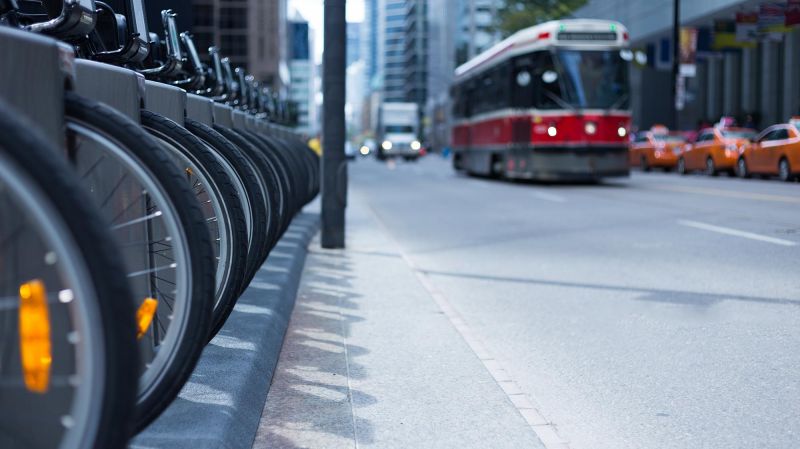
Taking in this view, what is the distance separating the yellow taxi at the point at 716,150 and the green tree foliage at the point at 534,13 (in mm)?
32195

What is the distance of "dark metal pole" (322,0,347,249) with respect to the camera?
34.8ft

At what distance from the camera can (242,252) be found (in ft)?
13.9

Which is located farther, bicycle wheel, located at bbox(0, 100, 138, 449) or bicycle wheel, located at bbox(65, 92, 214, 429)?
bicycle wheel, located at bbox(65, 92, 214, 429)

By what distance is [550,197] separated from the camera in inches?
793

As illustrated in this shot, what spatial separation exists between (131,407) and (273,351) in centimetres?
296

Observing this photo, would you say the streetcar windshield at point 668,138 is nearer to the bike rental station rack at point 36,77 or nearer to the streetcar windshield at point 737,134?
the streetcar windshield at point 737,134

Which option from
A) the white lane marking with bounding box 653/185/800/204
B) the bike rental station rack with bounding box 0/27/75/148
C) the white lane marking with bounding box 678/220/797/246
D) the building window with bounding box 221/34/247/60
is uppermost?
the building window with bounding box 221/34/247/60

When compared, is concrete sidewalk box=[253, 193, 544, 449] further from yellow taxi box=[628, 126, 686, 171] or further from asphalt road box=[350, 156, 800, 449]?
yellow taxi box=[628, 126, 686, 171]

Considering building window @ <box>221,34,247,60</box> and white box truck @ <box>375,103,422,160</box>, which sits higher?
building window @ <box>221,34,247,60</box>

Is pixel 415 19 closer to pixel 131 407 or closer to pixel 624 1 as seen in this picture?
pixel 624 1

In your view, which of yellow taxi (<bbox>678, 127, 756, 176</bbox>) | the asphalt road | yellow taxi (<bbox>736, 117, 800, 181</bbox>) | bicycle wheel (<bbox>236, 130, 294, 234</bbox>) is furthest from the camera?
yellow taxi (<bbox>678, 127, 756, 176</bbox>)

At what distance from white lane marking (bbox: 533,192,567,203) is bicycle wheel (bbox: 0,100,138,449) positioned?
16.9m

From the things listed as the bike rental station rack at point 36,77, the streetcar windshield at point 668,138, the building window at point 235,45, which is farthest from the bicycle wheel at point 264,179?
the building window at point 235,45

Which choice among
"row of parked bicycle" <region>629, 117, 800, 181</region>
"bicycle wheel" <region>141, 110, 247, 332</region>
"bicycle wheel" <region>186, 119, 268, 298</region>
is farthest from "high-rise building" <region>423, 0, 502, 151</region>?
"bicycle wheel" <region>141, 110, 247, 332</region>
